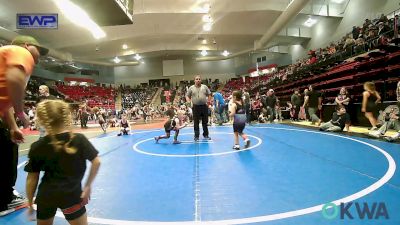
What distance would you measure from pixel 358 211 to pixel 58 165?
2.46 meters

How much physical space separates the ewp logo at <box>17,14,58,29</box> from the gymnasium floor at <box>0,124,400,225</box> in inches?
250

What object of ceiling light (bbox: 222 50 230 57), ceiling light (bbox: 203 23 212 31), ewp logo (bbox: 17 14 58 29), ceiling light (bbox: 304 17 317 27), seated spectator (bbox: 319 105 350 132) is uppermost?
ceiling light (bbox: 304 17 317 27)

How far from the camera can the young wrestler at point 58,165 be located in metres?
1.71

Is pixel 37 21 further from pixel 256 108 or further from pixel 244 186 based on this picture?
pixel 256 108

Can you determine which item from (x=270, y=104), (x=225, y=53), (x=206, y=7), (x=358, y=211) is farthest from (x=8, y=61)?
(x=225, y=53)

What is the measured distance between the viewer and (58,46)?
2734cm

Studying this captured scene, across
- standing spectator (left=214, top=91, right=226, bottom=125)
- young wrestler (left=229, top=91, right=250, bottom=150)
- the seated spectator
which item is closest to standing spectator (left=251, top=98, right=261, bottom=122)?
standing spectator (left=214, top=91, right=226, bottom=125)

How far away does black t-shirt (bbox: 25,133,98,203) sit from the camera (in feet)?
5.60

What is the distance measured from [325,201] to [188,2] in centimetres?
1972

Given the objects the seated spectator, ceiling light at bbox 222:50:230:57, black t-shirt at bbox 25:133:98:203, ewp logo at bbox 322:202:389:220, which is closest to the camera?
black t-shirt at bbox 25:133:98:203

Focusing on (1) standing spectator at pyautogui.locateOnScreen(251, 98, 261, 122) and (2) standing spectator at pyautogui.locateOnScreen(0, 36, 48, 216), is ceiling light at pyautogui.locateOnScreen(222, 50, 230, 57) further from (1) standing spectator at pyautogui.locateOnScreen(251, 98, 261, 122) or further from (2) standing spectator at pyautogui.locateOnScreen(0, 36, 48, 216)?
(2) standing spectator at pyautogui.locateOnScreen(0, 36, 48, 216)

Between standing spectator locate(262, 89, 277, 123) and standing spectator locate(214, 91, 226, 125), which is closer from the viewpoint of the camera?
standing spectator locate(214, 91, 226, 125)

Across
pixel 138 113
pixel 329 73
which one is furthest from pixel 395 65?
pixel 138 113

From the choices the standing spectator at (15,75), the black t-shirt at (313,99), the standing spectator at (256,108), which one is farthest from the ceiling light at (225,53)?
the standing spectator at (15,75)
